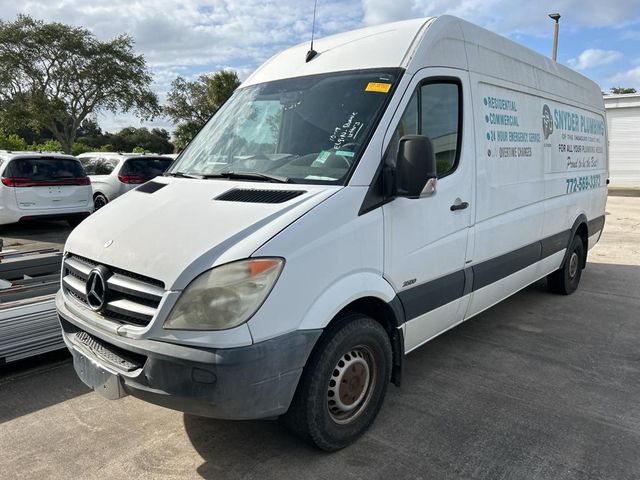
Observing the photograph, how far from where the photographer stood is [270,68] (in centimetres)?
407

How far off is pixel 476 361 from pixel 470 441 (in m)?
1.30

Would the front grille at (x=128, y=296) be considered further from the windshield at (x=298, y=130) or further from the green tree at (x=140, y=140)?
the green tree at (x=140, y=140)

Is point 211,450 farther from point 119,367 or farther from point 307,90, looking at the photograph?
point 307,90

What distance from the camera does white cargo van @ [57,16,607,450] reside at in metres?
2.43

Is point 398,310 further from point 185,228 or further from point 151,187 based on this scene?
point 151,187

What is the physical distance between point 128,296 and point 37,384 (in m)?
1.85

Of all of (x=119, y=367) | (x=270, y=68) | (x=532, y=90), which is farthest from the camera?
(x=532, y=90)

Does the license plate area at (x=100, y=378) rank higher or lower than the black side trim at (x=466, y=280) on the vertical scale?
lower

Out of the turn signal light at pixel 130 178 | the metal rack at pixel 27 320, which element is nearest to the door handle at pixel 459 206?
the metal rack at pixel 27 320

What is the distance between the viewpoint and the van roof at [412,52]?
3.37m

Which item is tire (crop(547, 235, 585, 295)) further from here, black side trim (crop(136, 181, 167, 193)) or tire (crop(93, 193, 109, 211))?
tire (crop(93, 193, 109, 211))

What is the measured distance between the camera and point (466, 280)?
154 inches

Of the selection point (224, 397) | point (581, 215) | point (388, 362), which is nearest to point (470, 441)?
point (388, 362)

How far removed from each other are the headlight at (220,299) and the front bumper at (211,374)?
123mm
